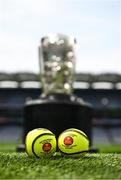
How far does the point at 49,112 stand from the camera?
9.20 metres

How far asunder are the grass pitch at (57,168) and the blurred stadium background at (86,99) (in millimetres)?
30158

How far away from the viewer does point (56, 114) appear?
9133mm

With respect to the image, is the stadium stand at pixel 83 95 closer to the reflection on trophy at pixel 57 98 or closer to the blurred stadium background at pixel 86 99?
the blurred stadium background at pixel 86 99

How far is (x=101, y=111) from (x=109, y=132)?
3.68 meters

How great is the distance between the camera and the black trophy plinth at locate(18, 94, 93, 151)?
9023 millimetres

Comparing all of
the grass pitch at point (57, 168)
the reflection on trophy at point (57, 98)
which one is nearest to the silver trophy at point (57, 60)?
the reflection on trophy at point (57, 98)

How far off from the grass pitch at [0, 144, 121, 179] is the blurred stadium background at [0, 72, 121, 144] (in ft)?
98.9

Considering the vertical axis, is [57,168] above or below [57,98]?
above

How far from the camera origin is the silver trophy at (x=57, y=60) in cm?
1038

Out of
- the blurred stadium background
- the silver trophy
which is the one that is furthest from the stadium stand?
the silver trophy

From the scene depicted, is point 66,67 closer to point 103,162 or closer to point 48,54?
point 48,54

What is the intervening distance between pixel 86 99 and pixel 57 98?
29.2 m

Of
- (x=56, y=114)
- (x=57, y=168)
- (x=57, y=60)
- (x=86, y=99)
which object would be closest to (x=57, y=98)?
(x=56, y=114)

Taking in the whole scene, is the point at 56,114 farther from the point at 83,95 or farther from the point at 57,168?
the point at 83,95
